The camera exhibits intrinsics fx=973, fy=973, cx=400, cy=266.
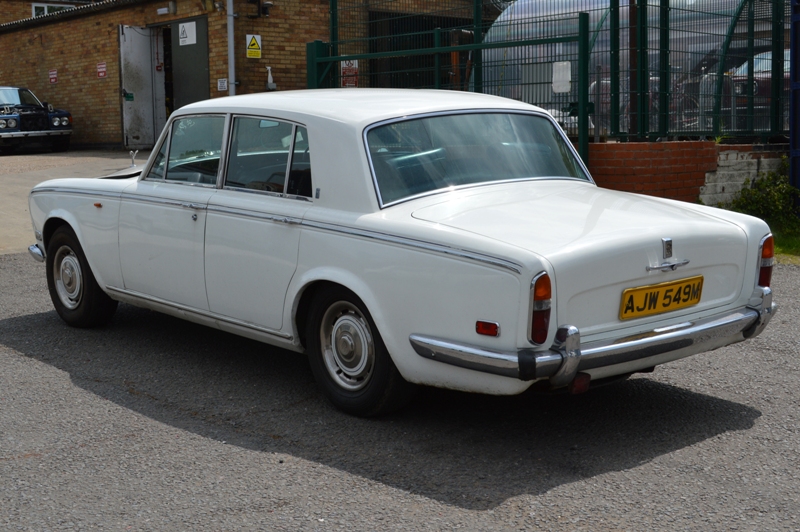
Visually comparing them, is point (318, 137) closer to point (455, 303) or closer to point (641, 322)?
point (455, 303)

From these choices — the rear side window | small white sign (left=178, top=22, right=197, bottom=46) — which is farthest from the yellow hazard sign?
the rear side window

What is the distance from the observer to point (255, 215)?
4.86 metres

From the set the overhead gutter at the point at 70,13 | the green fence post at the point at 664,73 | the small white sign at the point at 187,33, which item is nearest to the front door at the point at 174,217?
the green fence post at the point at 664,73

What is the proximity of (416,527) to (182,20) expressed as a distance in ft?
60.6

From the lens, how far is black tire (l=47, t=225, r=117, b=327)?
6219mm

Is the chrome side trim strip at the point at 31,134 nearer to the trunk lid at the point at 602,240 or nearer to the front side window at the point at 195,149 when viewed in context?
the front side window at the point at 195,149

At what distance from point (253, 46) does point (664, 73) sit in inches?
416

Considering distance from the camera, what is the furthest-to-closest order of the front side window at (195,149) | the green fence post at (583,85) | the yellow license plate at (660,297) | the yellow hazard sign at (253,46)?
the yellow hazard sign at (253,46)
the green fence post at (583,85)
the front side window at (195,149)
the yellow license plate at (660,297)

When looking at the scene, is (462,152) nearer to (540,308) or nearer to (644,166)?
(540,308)

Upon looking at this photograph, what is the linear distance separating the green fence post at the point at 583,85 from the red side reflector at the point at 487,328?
595 centimetres

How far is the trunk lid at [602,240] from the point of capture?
3834 mm

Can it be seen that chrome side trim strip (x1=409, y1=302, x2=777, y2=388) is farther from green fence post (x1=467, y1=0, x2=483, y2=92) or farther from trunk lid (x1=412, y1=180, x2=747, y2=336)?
green fence post (x1=467, y1=0, x2=483, y2=92)

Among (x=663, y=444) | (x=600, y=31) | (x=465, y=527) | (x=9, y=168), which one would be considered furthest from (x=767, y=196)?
(x=9, y=168)

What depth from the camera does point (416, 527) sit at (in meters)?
3.31
